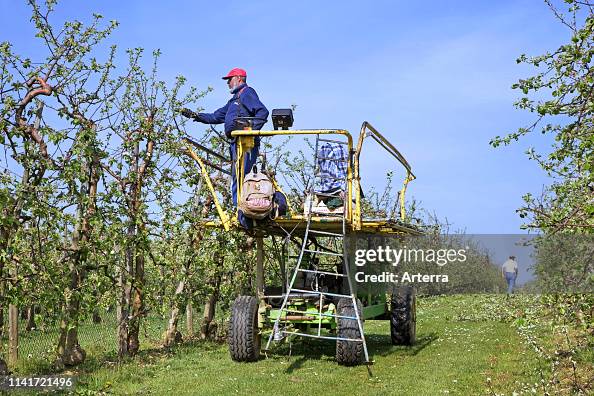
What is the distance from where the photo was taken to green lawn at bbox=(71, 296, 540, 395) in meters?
9.21

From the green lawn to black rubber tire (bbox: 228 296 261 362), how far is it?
0.51 feet

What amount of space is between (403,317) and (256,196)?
414cm

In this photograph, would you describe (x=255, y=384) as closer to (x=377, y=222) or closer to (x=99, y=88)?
(x=377, y=222)

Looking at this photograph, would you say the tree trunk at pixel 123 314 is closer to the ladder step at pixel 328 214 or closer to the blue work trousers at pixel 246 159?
the blue work trousers at pixel 246 159

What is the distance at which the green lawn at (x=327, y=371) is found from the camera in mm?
A: 9211

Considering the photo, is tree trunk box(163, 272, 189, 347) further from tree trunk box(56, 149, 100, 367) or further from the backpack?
the backpack

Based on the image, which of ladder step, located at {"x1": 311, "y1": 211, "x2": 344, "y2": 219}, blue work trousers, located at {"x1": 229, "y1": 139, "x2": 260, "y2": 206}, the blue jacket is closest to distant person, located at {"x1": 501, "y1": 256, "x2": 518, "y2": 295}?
ladder step, located at {"x1": 311, "y1": 211, "x2": 344, "y2": 219}

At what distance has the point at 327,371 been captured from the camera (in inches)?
409

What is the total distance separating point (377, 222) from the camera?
10.7 meters

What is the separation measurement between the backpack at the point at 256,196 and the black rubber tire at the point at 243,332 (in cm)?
143

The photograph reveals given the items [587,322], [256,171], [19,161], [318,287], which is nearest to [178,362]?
[318,287]

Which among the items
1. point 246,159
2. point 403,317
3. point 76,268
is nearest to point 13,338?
point 76,268

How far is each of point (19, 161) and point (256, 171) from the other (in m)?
3.23

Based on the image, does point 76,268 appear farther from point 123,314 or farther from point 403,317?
point 403,317
